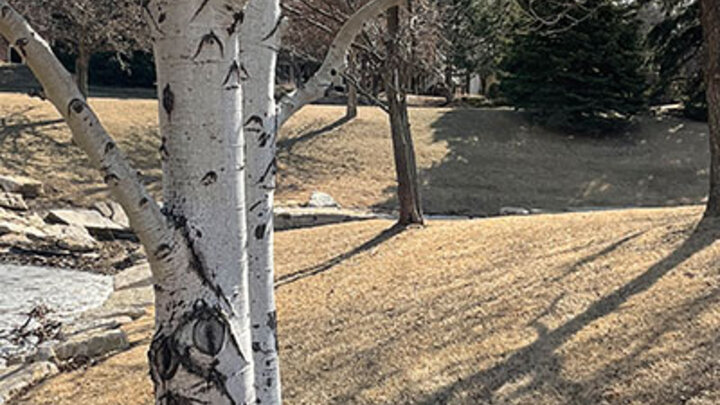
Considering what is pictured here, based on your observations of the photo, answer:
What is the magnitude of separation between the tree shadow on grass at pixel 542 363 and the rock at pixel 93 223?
9.15 m

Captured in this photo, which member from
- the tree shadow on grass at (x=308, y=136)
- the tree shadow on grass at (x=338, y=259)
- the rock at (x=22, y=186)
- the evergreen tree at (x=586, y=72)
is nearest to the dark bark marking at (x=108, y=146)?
the tree shadow on grass at (x=338, y=259)

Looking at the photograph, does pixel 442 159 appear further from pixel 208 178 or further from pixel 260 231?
pixel 208 178

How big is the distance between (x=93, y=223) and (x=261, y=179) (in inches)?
414

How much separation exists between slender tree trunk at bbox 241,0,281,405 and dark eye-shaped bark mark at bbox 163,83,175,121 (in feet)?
1.78

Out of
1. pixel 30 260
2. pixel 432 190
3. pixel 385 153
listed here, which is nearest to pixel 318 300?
pixel 30 260

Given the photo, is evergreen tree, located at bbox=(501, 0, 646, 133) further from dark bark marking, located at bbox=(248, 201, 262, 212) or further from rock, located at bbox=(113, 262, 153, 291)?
dark bark marking, located at bbox=(248, 201, 262, 212)

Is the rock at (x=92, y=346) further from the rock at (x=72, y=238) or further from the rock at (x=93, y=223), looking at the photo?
the rock at (x=93, y=223)

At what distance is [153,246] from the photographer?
1489 mm

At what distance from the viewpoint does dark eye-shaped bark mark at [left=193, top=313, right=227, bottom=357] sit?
4.82 ft

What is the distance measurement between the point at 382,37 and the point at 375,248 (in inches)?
109

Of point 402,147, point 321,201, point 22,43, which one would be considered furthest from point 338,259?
point 22,43

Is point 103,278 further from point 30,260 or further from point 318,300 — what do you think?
point 318,300

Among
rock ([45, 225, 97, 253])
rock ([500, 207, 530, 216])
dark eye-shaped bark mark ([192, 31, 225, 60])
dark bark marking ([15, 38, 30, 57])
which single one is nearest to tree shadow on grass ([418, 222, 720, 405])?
dark eye-shaped bark mark ([192, 31, 225, 60])

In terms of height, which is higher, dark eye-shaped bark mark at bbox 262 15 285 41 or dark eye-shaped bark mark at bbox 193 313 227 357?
dark eye-shaped bark mark at bbox 262 15 285 41
